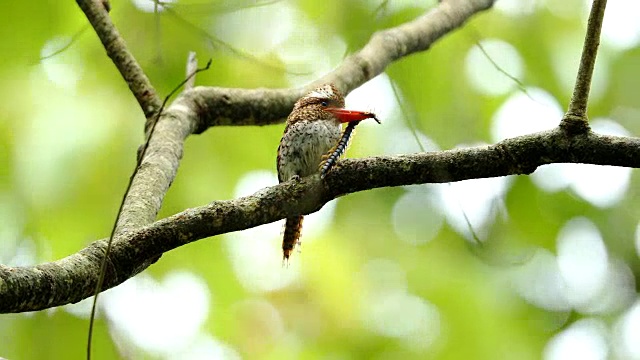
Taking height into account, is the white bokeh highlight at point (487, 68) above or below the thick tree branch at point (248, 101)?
above

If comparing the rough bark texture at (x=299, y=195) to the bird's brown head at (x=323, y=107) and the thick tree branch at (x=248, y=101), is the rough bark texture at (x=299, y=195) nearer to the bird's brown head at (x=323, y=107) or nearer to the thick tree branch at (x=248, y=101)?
the thick tree branch at (x=248, y=101)

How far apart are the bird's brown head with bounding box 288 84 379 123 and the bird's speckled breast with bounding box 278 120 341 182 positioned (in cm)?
2

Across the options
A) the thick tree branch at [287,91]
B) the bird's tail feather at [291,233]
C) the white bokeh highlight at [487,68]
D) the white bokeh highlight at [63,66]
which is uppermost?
the white bokeh highlight at [487,68]

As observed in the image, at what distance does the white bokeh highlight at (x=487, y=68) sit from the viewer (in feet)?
11.8

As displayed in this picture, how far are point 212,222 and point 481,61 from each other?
2357 mm

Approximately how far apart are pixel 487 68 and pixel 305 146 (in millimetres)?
1765

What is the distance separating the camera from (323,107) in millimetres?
2174

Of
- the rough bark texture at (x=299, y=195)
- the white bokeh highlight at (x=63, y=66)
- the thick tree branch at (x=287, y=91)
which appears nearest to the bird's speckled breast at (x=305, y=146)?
the rough bark texture at (x=299, y=195)

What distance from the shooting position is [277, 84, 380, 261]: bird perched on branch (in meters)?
1.95

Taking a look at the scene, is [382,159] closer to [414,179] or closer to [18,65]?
[414,179]

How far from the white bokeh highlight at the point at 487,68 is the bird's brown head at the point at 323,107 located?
1487mm

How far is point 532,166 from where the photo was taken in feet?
4.98

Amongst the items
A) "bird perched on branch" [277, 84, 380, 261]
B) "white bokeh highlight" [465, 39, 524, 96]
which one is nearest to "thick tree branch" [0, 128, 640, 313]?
"bird perched on branch" [277, 84, 380, 261]

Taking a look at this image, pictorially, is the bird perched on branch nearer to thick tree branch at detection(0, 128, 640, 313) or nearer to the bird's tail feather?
the bird's tail feather
